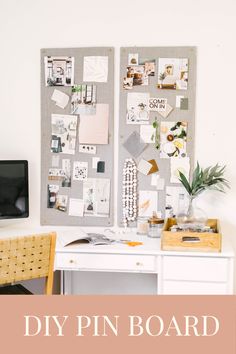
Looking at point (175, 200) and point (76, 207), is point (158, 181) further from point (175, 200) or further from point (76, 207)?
point (76, 207)

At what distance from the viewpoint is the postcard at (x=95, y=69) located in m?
3.18

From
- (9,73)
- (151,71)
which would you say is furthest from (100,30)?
(9,73)

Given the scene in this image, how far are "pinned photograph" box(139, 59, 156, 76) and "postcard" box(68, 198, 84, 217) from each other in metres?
0.88

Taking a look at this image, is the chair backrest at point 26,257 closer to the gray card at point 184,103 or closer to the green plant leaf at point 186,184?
the green plant leaf at point 186,184

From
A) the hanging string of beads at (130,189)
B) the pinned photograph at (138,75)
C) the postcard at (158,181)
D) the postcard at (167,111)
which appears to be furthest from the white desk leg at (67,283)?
the pinned photograph at (138,75)

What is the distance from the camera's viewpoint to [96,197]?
324 centimetres

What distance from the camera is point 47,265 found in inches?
91.2

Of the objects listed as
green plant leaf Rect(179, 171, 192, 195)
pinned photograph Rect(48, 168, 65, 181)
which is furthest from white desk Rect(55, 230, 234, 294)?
pinned photograph Rect(48, 168, 65, 181)

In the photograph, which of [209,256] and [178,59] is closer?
[209,256]

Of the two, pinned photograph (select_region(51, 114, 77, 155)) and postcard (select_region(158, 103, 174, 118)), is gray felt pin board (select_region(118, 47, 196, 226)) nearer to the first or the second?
postcard (select_region(158, 103, 174, 118))

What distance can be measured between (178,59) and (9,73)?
1.05 metres

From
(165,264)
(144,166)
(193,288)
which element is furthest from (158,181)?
(193,288)

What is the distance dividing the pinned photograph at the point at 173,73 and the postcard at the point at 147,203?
644mm

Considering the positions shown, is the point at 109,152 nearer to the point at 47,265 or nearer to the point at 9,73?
the point at 9,73
